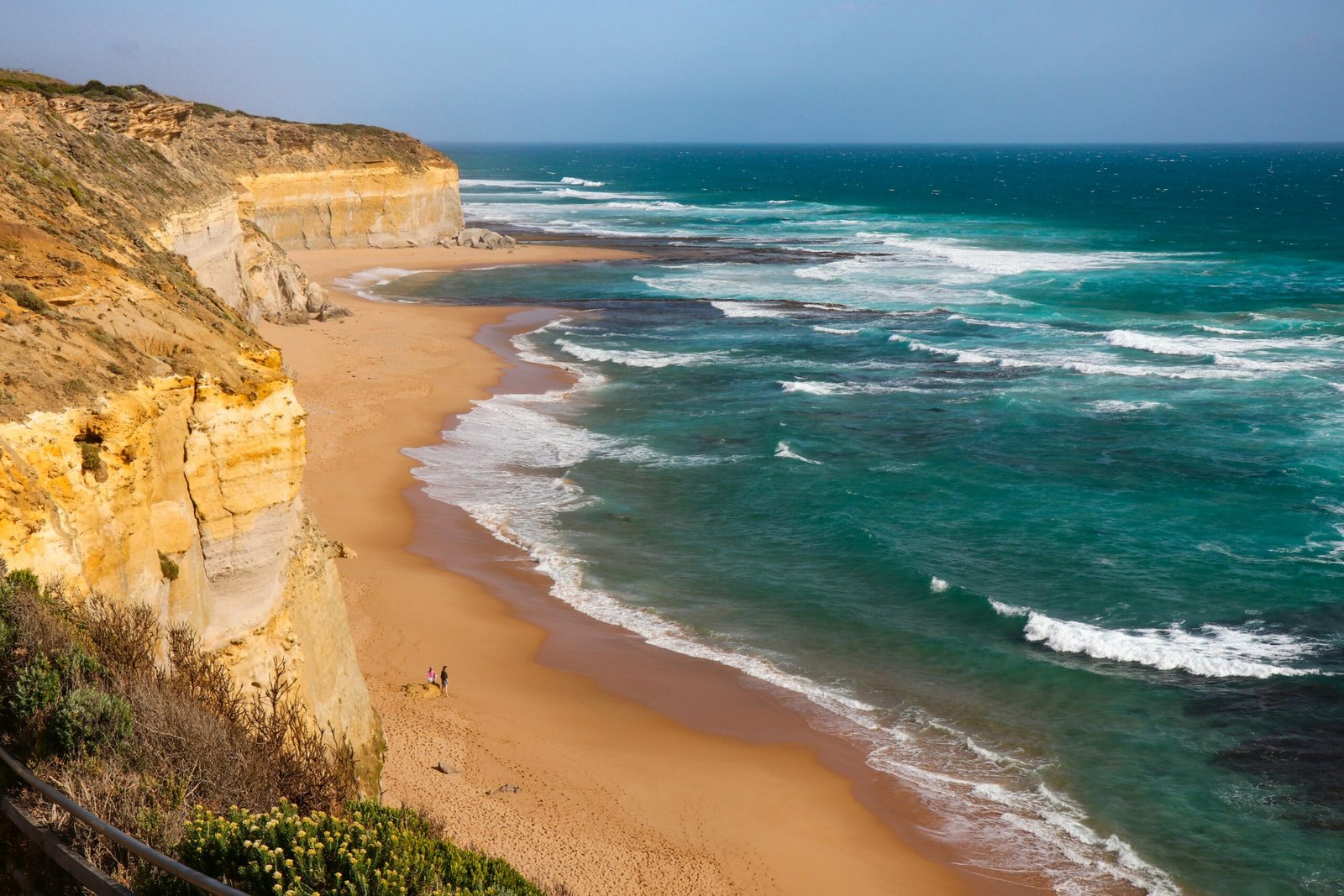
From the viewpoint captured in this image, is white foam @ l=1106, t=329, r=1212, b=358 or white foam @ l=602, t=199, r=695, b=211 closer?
white foam @ l=1106, t=329, r=1212, b=358

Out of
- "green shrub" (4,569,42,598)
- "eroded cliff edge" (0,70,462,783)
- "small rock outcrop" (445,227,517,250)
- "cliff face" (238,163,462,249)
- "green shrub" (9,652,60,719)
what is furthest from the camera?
"small rock outcrop" (445,227,517,250)

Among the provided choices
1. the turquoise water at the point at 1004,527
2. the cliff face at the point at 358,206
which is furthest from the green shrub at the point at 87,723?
the cliff face at the point at 358,206

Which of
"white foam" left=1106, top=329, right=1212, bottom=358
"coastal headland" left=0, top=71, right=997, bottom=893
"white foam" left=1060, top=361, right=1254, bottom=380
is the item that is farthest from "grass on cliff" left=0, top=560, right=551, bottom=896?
"white foam" left=1106, top=329, right=1212, bottom=358

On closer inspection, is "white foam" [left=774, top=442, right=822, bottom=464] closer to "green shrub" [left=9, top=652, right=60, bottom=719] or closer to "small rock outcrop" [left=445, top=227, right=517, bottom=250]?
"green shrub" [left=9, top=652, right=60, bottom=719]

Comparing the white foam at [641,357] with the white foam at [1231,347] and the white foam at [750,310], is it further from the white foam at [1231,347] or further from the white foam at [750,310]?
the white foam at [1231,347]

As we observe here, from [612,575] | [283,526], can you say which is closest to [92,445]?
[283,526]

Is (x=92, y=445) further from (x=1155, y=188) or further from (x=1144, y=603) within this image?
(x=1155, y=188)
